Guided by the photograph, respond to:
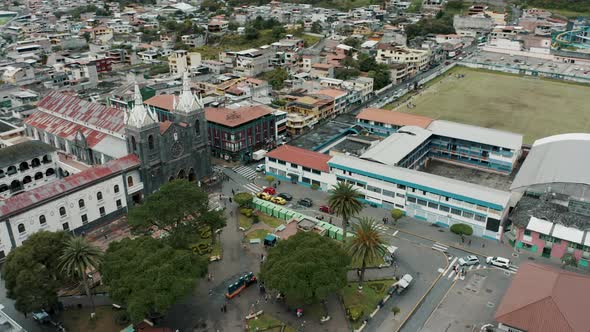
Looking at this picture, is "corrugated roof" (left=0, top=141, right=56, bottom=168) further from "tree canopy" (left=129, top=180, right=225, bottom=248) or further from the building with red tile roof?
"tree canopy" (left=129, top=180, right=225, bottom=248)

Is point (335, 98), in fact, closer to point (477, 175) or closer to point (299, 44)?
point (477, 175)

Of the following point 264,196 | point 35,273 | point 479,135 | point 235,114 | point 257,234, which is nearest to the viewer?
point 35,273

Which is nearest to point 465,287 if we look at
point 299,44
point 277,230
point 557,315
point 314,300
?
point 557,315

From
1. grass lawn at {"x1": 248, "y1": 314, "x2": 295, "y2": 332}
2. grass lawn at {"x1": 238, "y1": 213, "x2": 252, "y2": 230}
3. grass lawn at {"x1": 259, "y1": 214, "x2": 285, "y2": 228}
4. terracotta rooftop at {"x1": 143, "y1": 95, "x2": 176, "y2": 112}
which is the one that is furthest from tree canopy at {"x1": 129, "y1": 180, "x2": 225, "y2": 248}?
terracotta rooftop at {"x1": 143, "y1": 95, "x2": 176, "y2": 112}

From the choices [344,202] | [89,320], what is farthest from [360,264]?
[89,320]

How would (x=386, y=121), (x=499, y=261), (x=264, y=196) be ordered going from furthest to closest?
(x=386, y=121)
(x=264, y=196)
(x=499, y=261)

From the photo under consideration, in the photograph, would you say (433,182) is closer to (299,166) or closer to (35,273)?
(299,166)

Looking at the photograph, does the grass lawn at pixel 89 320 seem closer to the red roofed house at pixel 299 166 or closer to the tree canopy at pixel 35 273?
the tree canopy at pixel 35 273
